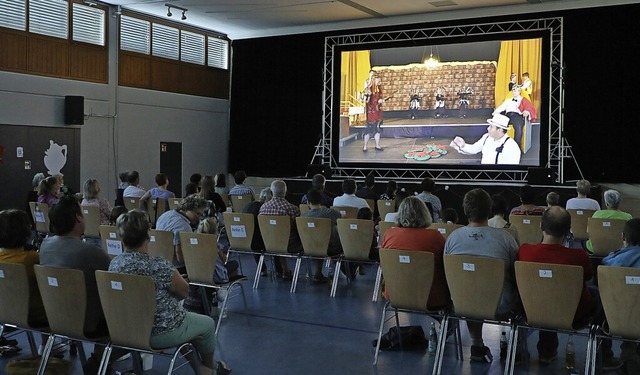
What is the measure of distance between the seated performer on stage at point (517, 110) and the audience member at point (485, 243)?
9113 millimetres

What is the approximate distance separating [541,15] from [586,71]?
1.49 meters

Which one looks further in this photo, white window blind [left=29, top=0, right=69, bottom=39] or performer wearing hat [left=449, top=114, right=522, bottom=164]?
performer wearing hat [left=449, top=114, right=522, bottom=164]

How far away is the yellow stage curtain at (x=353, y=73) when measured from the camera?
15.2 metres

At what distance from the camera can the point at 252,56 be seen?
17391 millimetres

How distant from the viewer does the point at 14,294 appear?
4.10 m

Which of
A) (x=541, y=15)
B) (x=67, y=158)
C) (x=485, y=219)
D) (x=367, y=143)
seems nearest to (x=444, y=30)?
(x=541, y=15)

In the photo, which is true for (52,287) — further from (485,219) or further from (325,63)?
(325,63)

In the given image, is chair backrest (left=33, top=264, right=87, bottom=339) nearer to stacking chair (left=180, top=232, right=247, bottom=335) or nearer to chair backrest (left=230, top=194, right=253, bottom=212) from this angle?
stacking chair (left=180, top=232, right=247, bottom=335)

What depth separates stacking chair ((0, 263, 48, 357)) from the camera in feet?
13.2

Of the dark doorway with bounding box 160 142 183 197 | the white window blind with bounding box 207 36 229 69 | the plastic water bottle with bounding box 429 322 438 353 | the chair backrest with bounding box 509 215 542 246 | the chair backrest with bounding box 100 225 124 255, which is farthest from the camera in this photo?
the white window blind with bounding box 207 36 229 69

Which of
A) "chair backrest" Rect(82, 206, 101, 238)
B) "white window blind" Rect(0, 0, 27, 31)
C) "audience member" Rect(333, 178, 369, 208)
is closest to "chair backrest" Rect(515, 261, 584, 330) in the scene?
"audience member" Rect(333, 178, 369, 208)

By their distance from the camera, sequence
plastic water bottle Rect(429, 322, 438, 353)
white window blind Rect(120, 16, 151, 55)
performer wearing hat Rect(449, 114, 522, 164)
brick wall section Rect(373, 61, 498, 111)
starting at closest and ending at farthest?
plastic water bottle Rect(429, 322, 438, 353)
performer wearing hat Rect(449, 114, 522, 164)
brick wall section Rect(373, 61, 498, 111)
white window blind Rect(120, 16, 151, 55)

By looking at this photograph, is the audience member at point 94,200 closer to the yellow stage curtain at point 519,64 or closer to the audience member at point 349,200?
the audience member at point 349,200

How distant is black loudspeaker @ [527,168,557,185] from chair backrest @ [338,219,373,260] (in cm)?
677
